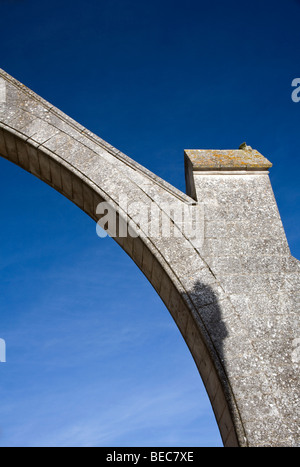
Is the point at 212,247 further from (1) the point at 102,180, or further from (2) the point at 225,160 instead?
(1) the point at 102,180

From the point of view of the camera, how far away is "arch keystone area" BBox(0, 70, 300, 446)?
3.71m

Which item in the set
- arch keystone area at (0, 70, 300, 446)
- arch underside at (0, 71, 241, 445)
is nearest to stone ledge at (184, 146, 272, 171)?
arch keystone area at (0, 70, 300, 446)

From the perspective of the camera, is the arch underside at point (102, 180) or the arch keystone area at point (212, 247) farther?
the arch underside at point (102, 180)

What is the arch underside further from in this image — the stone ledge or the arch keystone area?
the stone ledge

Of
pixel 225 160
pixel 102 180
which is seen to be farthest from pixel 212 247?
pixel 102 180

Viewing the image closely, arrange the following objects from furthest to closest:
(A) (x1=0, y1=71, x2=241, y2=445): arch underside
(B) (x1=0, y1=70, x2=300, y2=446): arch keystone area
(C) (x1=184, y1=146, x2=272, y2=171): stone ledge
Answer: (C) (x1=184, y1=146, x2=272, y2=171): stone ledge < (A) (x1=0, y1=71, x2=241, y2=445): arch underside < (B) (x1=0, y1=70, x2=300, y2=446): arch keystone area

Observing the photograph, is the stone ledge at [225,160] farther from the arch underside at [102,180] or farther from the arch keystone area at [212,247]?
the arch underside at [102,180]

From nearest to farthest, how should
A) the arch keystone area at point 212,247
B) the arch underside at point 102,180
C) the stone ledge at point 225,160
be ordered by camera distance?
the arch keystone area at point 212,247
the arch underside at point 102,180
the stone ledge at point 225,160

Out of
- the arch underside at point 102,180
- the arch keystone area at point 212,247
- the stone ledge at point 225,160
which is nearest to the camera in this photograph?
the arch keystone area at point 212,247

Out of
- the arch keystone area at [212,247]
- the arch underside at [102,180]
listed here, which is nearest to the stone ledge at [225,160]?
the arch keystone area at [212,247]

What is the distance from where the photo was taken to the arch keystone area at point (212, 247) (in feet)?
12.2

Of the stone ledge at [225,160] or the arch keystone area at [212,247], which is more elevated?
the stone ledge at [225,160]

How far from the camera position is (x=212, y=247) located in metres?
4.46
